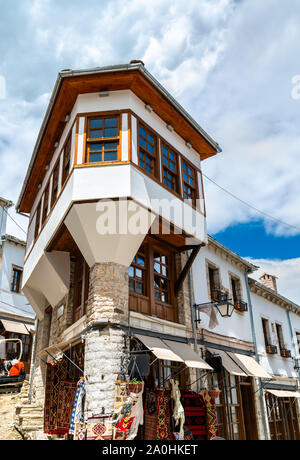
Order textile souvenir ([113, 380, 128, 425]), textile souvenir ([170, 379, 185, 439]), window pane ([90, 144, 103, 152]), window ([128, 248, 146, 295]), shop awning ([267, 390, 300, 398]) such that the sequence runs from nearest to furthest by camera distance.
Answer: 1. textile souvenir ([113, 380, 128, 425])
2. textile souvenir ([170, 379, 185, 439])
3. window pane ([90, 144, 103, 152])
4. window ([128, 248, 146, 295])
5. shop awning ([267, 390, 300, 398])

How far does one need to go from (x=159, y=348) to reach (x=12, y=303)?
42.8 ft

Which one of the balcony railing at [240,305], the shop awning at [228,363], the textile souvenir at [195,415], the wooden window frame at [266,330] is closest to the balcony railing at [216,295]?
the balcony railing at [240,305]

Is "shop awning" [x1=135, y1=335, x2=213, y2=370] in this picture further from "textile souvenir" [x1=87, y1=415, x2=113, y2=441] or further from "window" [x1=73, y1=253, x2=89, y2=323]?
"window" [x1=73, y1=253, x2=89, y2=323]

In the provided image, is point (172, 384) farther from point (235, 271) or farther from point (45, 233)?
point (235, 271)

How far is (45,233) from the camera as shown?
37.3 feet

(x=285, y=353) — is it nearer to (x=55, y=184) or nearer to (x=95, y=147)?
(x=55, y=184)

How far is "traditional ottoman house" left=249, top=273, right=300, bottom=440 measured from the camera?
15.1m

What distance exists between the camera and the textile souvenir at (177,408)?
901 centimetres

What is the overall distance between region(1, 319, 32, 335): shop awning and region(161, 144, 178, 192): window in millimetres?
11967

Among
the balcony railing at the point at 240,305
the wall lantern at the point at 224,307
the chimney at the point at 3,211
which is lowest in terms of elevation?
the wall lantern at the point at 224,307

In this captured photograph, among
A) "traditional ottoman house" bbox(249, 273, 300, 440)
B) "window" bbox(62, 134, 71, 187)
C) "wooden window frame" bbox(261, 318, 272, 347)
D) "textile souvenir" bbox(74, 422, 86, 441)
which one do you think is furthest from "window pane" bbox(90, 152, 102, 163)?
"wooden window frame" bbox(261, 318, 272, 347)

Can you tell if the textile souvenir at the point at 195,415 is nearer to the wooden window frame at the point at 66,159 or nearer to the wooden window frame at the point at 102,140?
the wooden window frame at the point at 102,140

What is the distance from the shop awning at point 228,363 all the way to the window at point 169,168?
4919mm

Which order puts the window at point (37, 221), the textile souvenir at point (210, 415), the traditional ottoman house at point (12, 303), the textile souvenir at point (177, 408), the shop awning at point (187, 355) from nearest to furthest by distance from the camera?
1. the textile souvenir at point (177, 408)
2. the shop awning at point (187, 355)
3. the textile souvenir at point (210, 415)
4. the window at point (37, 221)
5. the traditional ottoman house at point (12, 303)
